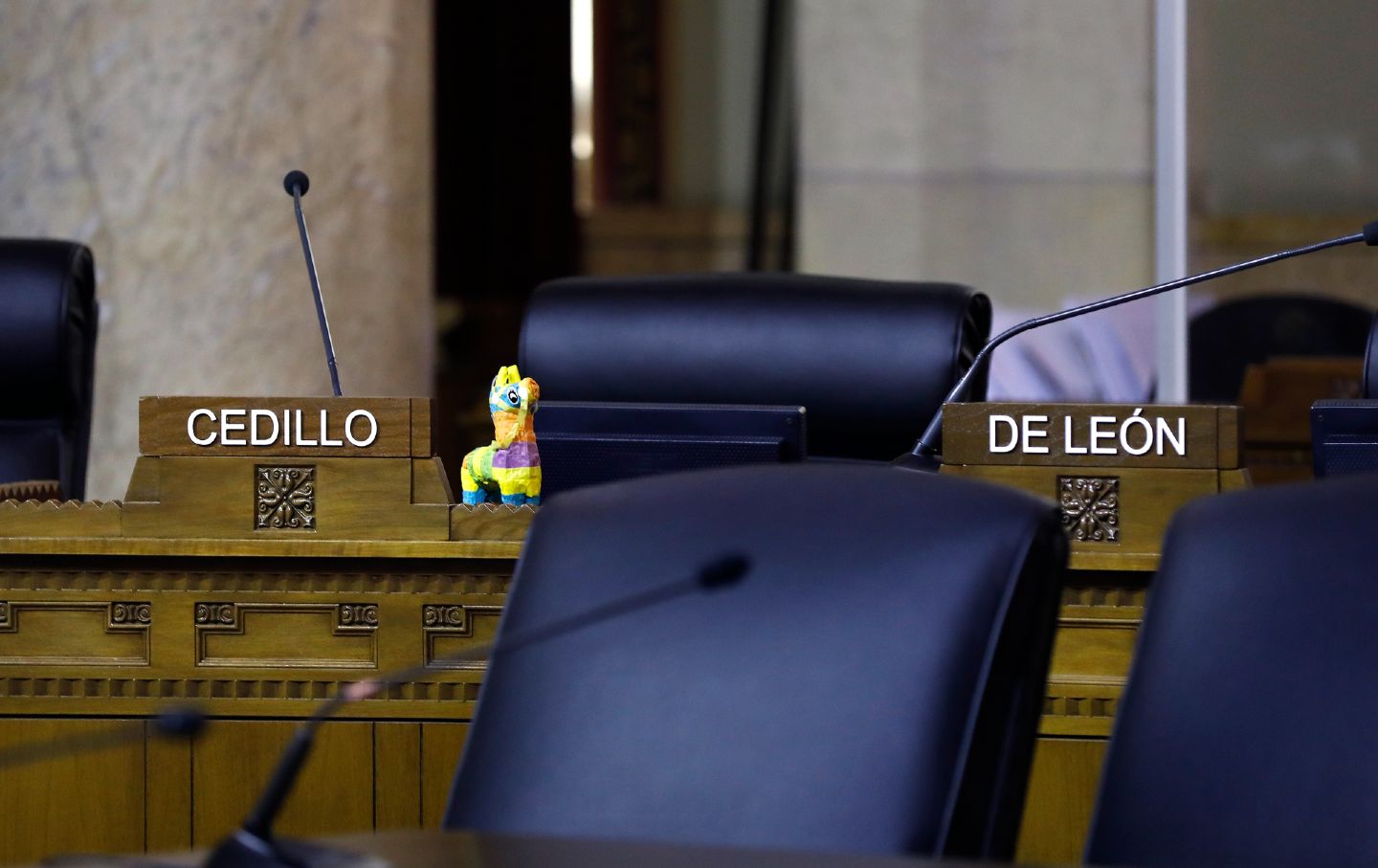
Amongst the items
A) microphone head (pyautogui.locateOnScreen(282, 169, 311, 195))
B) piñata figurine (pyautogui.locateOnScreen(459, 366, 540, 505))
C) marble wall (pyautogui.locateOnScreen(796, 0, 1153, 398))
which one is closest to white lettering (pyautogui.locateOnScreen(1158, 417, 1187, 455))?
piñata figurine (pyautogui.locateOnScreen(459, 366, 540, 505))

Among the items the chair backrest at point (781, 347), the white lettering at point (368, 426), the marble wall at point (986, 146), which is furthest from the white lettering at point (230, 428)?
the marble wall at point (986, 146)

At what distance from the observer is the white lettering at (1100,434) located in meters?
1.78

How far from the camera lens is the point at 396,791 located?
1.87 m

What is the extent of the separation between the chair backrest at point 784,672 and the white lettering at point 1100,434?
0.72 metres

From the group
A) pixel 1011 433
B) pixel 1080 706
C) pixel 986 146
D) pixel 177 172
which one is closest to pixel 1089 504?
pixel 1011 433

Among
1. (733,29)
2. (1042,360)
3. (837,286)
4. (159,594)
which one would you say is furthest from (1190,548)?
(733,29)

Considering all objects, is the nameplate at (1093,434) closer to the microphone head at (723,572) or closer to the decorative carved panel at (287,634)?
the decorative carved panel at (287,634)

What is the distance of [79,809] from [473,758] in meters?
0.95

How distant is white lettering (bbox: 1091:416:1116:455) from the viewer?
70.1 inches

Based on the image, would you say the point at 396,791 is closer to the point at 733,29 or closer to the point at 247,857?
the point at 247,857

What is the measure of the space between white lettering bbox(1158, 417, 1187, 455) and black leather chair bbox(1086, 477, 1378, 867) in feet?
2.48

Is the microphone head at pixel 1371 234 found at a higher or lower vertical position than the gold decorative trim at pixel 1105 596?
higher

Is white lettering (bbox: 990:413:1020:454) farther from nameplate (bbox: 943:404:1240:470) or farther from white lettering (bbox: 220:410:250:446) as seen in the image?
white lettering (bbox: 220:410:250:446)

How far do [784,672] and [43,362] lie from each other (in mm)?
2032
